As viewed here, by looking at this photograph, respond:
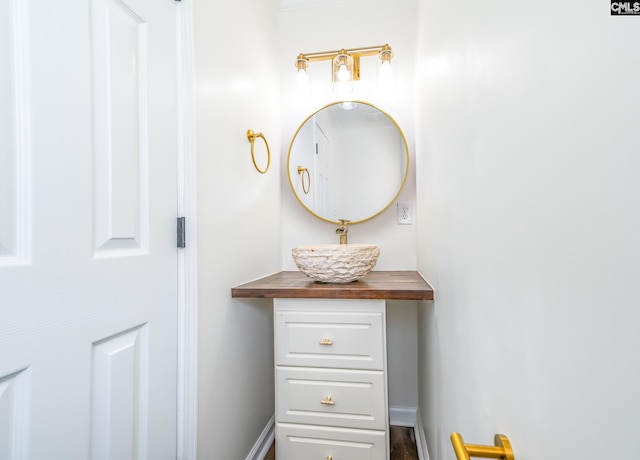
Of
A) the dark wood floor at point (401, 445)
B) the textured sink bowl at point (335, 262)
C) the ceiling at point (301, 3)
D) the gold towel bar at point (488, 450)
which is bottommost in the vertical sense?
the dark wood floor at point (401, 445)

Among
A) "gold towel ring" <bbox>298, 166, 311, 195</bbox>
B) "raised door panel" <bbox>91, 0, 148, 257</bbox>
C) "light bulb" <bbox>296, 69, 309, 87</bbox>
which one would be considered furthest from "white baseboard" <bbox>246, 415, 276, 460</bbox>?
"light bulb" <bbox>296, 69, 309, 87</bbox>

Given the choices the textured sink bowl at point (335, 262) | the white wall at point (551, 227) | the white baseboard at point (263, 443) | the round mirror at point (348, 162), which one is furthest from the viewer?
the round mirror at point (348, 162)

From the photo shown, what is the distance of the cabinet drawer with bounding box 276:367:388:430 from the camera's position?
1184mm

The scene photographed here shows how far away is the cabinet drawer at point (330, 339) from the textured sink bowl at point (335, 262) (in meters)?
0.15

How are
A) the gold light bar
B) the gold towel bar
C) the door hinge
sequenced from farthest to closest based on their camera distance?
1. the gold light bar
2. the door hinge
3. the gold towel bar

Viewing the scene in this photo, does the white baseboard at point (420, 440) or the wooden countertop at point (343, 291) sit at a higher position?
the wooden countertop at point (343, 291)

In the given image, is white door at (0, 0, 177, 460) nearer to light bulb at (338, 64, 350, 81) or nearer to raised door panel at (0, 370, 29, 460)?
raised door panel at (0, 370, 29, 460)

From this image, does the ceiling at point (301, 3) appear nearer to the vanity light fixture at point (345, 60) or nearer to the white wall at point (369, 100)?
the white wall at point (369, 100)

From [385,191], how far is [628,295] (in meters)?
1.56

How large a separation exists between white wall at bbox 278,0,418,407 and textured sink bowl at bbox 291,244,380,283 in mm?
487

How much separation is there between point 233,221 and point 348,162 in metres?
0.79

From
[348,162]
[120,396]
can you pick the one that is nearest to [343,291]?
[120,396]

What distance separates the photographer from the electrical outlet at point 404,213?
175 centimetres

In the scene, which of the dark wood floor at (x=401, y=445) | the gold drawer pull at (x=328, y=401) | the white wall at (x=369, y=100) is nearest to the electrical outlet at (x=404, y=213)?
the white wall at (x=369, y=100)
